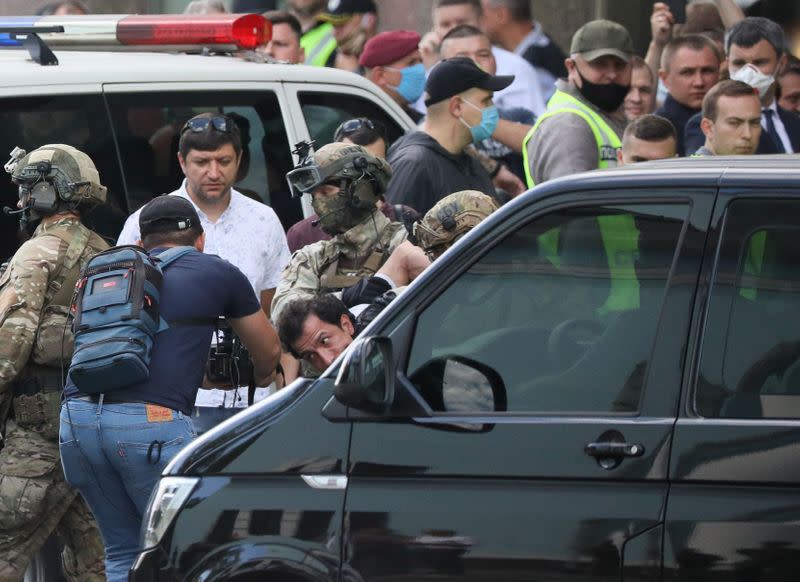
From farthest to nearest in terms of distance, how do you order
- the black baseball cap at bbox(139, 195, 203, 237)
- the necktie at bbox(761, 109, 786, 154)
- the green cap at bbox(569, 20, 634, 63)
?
the necktie at bbox(761, 109, 786, 154), the green cap at bbox(569, 20, 634, 63), the black baseball cap at bbox(139, 195, 203, 237)

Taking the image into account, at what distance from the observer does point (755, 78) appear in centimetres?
885

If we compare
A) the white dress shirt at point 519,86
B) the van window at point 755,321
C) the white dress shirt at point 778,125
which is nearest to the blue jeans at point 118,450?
the van window at point 755,321

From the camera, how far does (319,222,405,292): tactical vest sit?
628 centimetres

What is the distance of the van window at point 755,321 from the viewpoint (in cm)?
380

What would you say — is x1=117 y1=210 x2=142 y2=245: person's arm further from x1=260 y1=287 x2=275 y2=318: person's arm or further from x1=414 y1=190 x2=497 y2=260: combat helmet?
x1=414 y1=190 x2=497 y2=260: combat helmet

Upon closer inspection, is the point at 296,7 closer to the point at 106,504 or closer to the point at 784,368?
the point at 106,504

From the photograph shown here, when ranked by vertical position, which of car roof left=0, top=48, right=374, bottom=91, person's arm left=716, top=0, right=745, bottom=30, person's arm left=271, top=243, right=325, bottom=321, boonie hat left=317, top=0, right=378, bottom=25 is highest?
car roof left=0, top=48, right=374, bottom=91

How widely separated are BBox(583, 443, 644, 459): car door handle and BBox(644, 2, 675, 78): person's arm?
6.54 metres

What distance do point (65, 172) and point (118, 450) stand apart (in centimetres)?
117

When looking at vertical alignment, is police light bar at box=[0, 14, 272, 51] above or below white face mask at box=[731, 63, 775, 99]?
above

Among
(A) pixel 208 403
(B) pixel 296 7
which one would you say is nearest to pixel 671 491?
(A) pixel 208 403

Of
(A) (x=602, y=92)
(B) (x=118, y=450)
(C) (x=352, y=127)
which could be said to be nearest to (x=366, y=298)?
(B) (x=118, y=450)

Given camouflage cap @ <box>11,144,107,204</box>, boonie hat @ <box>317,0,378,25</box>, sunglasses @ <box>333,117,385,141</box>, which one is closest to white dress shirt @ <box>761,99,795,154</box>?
sunglasses @ <box>333,117,385,141</box>

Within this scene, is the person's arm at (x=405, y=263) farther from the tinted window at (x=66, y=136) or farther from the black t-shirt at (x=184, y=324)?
the tinted window at (x=66, y=136)
